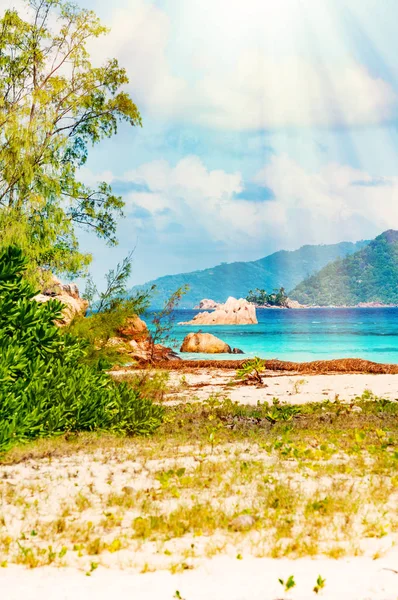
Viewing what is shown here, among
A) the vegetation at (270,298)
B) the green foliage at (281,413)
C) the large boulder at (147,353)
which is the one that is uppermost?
the vegetation at (270,298)

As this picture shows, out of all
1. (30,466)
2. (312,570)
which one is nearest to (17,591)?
(312,570)

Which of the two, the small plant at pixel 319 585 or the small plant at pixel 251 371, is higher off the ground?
the small plant at pixel 251 371

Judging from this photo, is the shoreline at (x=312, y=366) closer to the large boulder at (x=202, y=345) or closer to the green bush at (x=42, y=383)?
the large boulder at (x=202, y=345)

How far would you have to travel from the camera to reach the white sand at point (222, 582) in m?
4.60

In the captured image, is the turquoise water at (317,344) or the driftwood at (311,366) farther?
the turquoise water at (317,344)

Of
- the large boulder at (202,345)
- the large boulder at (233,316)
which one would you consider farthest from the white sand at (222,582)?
the large boulder at (233,316)

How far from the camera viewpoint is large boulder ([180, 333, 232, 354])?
4724cm

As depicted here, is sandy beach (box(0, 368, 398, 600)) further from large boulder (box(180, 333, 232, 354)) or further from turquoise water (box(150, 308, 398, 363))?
large boulder (box(180, 333, 232, 354))

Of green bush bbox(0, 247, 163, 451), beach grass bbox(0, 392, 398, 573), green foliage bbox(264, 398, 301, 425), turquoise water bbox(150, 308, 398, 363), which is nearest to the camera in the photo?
beach grass bbox(0, 392, 398, 573)

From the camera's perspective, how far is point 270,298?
194 m

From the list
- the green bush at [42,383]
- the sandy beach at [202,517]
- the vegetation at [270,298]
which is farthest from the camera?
the vegetation at [270,298]

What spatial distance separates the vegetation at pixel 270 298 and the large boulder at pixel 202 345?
467 ft

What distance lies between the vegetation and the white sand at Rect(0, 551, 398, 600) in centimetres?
18479

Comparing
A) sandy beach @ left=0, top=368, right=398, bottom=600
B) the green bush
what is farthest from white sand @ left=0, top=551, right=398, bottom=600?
the green bush
